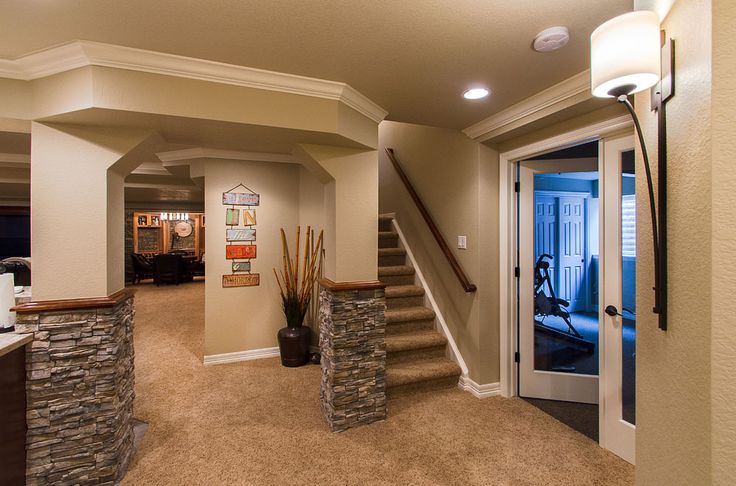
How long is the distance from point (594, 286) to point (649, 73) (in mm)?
4605

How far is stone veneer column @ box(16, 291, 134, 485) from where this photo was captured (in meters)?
1.79

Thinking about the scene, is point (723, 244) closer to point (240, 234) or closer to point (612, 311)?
point (612, 311)

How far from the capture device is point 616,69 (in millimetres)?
987

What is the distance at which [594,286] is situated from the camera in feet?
15.6

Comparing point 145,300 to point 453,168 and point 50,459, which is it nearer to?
point 50,459

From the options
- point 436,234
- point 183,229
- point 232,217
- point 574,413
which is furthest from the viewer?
point 183,229

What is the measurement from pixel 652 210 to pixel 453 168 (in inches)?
89.7

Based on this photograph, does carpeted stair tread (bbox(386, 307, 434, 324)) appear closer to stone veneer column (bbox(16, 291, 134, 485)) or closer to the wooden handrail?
the wooden handrail

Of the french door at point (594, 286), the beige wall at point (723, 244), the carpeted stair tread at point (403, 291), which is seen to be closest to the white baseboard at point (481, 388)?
the french door at point (594, 286)

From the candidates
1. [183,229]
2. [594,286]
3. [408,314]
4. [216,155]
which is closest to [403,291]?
[408,314]

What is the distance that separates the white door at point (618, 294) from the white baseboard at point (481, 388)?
82cm

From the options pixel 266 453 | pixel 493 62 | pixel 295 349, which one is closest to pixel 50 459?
pixel 266 453

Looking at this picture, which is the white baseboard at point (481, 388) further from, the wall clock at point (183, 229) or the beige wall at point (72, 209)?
the wall clock at point (183, 229)

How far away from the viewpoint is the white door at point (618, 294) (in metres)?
2.17
